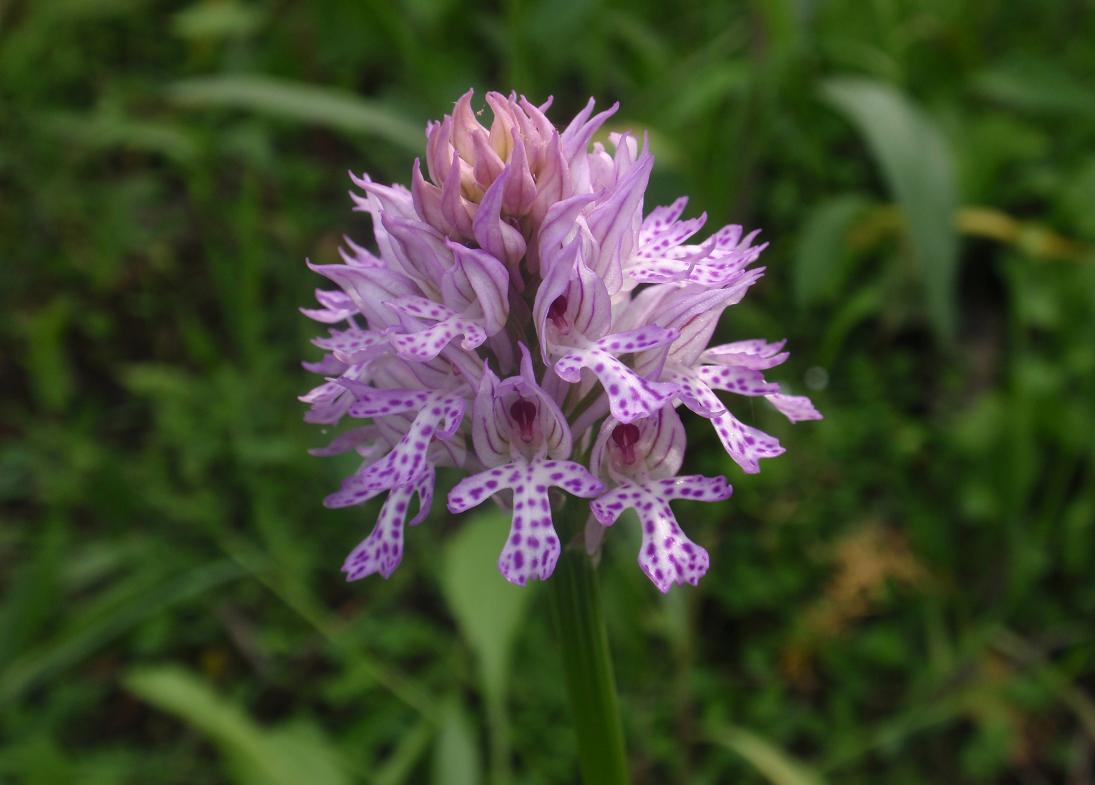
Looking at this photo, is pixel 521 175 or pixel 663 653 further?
pixel 663 653

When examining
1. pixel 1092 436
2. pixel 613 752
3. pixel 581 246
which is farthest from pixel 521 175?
pixel 1092 436

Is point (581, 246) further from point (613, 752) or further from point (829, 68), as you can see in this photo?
point (829, 68)

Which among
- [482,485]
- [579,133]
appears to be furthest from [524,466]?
[579,133]

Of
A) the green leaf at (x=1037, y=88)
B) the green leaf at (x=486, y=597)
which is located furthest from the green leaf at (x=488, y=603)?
the green leaf at (x=1037, y=88)

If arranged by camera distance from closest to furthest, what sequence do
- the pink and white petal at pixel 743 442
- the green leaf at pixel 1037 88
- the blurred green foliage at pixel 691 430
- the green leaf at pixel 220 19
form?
the pink and white petal at pixel 743 442, the blurred green foliage at pixel 691 430, the green leaf at pixel 1037 88, the green leaf at pixel 220 19

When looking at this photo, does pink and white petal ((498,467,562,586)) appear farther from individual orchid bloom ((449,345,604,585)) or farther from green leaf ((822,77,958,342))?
green leaf ((822,77,958,342))

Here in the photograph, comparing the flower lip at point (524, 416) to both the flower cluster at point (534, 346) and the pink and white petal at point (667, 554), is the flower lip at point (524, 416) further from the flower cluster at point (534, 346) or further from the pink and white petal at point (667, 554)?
the pink and white petal at point (667, 554)

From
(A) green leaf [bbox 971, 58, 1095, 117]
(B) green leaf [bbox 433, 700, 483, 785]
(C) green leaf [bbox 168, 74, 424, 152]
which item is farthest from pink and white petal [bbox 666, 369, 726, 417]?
(A) green leaf [bbox 971, 58, 1095, 117]
